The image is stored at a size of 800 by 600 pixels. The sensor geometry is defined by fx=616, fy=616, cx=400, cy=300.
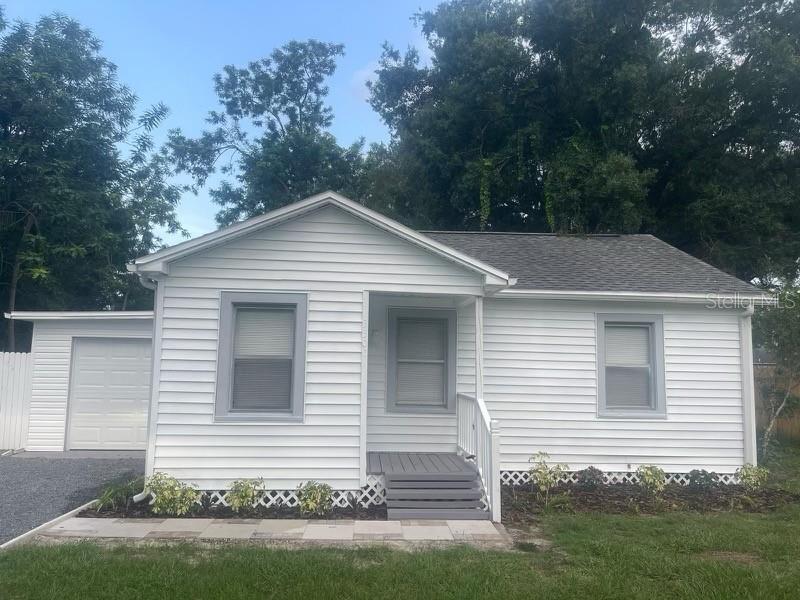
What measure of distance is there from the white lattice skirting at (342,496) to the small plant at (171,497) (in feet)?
1.00

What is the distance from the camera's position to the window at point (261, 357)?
301 inches

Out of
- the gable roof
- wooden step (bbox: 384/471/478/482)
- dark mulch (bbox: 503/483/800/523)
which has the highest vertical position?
the gable roof

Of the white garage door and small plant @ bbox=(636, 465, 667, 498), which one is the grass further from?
the white garage door

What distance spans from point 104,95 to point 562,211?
14.4 m

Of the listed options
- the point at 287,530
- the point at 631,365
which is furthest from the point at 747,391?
the point at 287,530

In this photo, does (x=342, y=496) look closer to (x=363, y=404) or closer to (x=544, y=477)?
(x=363, y=404)

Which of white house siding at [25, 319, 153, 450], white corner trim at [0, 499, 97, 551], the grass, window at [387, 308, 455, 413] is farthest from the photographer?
white house siding at [25, 319, 153, 450]

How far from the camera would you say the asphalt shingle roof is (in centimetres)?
943

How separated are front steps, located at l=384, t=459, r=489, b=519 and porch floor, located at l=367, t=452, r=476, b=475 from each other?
Answer: 0.07m

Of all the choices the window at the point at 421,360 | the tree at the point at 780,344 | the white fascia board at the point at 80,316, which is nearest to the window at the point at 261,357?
the window at the point at 421,360

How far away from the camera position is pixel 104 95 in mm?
18516

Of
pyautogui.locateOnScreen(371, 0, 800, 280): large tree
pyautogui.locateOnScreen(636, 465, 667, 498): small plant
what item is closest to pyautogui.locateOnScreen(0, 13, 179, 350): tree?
pyautogui.locateOnScreen(371, 0, 800, 280): large tree

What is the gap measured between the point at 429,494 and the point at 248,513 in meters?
2.13

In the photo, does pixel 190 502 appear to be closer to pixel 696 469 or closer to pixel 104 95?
pixel 696 469
